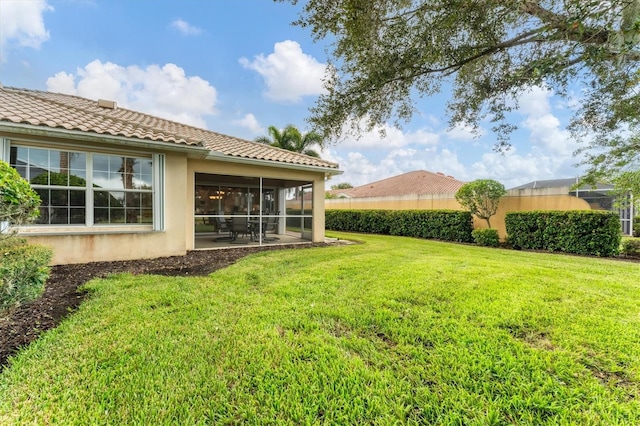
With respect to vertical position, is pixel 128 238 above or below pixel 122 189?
below

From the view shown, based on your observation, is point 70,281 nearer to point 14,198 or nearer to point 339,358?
point 14,198

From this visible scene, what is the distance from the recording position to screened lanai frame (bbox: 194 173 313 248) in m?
11.6

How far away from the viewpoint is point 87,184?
7012 millimetres

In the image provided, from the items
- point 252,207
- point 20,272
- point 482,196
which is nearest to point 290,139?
point 252,207

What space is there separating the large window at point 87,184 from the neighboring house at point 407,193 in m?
13.6

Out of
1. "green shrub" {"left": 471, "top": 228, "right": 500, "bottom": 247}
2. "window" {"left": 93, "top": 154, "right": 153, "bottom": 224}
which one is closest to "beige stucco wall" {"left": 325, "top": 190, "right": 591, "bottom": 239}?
"green shrub" {"left": 471, "top": 228, "right": 500, "bottom": 247}

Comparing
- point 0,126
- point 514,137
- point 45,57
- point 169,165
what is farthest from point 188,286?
point 45,57

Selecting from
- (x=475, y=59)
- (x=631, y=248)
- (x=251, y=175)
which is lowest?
(x=631, y=248)

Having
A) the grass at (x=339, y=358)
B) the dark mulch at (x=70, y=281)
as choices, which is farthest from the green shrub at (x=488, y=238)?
the dark mulch at (x=70, y=281)

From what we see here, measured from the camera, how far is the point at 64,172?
6816 mm

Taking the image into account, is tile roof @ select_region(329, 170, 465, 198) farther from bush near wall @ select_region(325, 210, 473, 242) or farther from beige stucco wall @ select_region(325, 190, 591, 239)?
beige stucco wall @ select_region(325, 190, 591, 239)

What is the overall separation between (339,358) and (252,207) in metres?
13.0

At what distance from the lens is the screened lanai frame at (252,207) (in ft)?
38.1

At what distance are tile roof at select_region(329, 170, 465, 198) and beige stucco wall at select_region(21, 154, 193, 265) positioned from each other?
2564 centimetres
